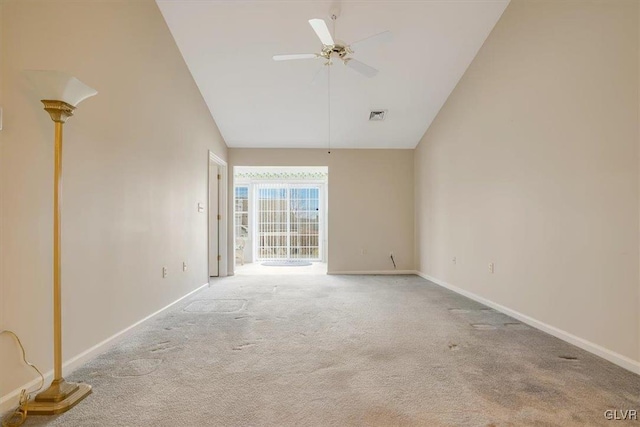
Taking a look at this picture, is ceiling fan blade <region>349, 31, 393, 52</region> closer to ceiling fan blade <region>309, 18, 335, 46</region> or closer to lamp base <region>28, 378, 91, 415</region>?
ceiling fan blade <region>309, 18, 335, 46</region>

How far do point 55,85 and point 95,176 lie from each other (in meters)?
0.85

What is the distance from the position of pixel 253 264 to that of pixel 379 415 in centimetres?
667

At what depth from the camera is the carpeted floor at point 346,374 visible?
1.65 meters

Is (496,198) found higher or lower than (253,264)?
higher

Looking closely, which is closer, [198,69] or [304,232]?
[198,69]

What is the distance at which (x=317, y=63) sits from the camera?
4188 mm

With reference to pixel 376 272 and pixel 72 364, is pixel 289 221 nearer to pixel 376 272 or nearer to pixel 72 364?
pixel 376 272

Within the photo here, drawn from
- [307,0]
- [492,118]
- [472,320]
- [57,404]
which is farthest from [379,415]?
[307,0]

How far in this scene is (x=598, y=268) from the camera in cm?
239

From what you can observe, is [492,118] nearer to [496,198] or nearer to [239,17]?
[496,198]

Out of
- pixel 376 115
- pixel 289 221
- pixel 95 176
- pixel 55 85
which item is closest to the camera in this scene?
pixel 55 85

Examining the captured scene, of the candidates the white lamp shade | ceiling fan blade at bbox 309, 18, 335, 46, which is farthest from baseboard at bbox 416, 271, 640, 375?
the white lamp shade

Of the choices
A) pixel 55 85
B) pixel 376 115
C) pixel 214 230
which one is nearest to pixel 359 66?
pixel 376 115

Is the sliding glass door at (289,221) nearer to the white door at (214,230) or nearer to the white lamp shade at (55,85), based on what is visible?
the white door at (214,230)
